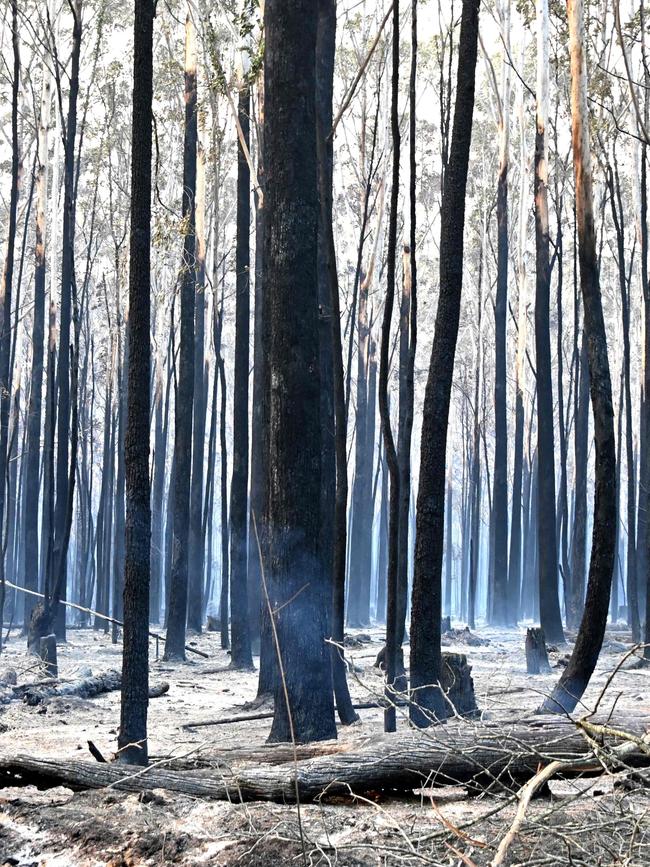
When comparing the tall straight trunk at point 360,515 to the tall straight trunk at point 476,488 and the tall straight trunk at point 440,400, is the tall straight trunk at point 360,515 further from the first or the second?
the tall straight trunk at point 440,400

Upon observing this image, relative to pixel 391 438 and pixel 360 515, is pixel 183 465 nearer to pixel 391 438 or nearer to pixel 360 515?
pixel 391 438

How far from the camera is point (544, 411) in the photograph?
45.9 feet

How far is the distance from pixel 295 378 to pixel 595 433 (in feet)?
6.33

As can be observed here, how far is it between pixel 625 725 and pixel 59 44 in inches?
836

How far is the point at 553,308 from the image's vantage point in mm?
32375

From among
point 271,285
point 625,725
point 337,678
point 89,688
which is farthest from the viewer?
point 89,688

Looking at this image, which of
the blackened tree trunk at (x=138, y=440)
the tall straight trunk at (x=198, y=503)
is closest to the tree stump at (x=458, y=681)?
the blackened tree trunk at (x=138, y=440)

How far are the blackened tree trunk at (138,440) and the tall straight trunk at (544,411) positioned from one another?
9.37m

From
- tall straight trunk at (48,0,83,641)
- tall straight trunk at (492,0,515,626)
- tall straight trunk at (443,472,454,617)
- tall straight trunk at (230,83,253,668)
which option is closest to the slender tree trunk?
tall straight trunk at (48,0,83,641)

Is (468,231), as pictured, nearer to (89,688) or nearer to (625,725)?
(89,688)

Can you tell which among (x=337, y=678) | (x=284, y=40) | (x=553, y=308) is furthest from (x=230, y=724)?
(x=553, y=308)

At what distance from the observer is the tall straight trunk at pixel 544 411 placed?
13.8m

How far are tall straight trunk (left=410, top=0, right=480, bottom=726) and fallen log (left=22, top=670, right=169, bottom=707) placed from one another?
2.77 m

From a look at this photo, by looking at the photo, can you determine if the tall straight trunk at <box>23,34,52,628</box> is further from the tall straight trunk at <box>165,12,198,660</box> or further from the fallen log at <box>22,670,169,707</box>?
the fallen log at <box>22,670,169,707</box>
